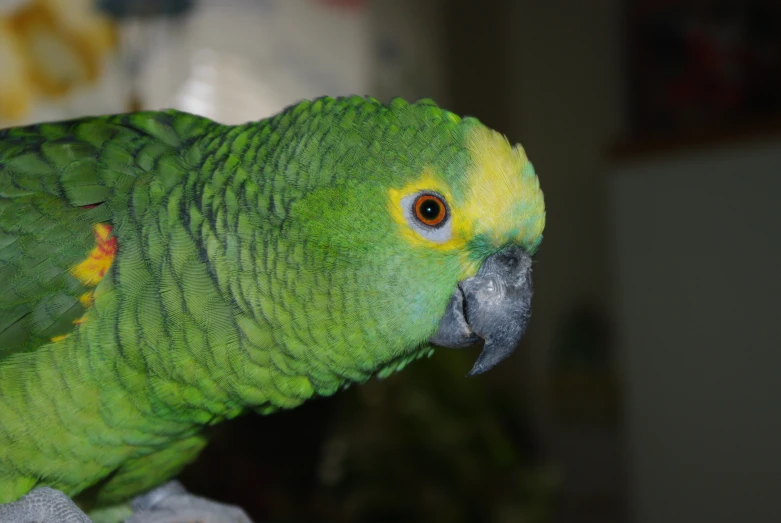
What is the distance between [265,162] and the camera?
86 centimetres

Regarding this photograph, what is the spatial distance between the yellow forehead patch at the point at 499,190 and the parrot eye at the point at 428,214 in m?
0.03

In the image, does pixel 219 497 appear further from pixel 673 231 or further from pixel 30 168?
pixel 673 231

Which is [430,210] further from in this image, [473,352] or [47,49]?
[473,352]

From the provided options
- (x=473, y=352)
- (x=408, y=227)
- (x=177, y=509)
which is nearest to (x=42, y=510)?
(x=177, y=509)

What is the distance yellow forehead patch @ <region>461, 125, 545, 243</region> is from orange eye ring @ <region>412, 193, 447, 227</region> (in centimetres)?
3

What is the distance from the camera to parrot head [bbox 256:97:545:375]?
0.81 meters

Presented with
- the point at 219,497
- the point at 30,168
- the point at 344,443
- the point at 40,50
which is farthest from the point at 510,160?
the point at 40,50

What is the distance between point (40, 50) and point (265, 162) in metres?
1.95

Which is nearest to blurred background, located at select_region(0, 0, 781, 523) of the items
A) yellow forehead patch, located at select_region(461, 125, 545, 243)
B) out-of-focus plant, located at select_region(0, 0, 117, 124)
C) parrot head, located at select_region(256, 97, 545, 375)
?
out-of-focus plant, located at select_region(0, 0, 117, 124)

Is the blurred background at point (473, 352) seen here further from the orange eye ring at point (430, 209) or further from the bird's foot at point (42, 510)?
the orange eye ring at point (430, 209)

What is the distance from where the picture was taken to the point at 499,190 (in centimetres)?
81

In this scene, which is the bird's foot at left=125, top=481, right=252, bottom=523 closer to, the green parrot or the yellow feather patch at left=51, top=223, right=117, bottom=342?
the green parrot

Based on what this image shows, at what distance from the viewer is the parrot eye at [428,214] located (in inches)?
31.7

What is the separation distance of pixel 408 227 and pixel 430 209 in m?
0.03
